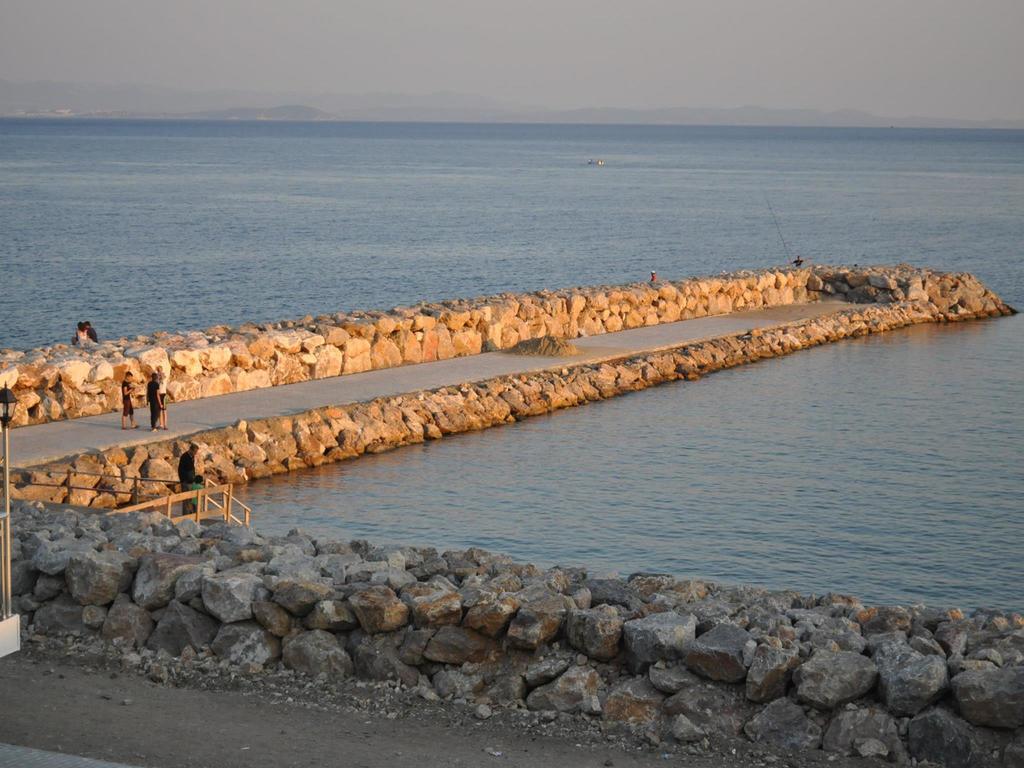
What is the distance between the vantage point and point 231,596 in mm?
11180

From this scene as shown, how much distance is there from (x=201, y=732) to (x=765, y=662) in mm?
3715

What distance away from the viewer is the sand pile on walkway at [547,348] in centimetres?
3189

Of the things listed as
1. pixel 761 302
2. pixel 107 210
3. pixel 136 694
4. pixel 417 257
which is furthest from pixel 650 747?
pixel 107 210

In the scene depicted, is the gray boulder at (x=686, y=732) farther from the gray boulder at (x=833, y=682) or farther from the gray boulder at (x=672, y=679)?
the gray boulder at (x=833, y=682)

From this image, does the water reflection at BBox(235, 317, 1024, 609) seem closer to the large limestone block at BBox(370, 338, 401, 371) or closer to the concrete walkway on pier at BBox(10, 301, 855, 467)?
the concrete walkway on pier at BBox(10, 301, 855, 467)

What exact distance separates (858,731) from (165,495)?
39.1 ft

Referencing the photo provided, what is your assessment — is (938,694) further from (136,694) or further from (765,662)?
(136,694)

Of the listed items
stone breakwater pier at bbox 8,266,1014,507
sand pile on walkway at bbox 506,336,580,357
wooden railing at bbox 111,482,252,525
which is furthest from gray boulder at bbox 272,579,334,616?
sand pile on walkway at bbox 506,336,580,357

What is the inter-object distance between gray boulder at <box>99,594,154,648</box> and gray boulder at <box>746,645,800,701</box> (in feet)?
15.4

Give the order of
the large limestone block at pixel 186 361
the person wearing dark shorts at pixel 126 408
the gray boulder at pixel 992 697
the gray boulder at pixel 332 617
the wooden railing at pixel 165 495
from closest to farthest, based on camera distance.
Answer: the gray boulder at pixel 992 697, the gray boulder at pixel 332 617, the wooden railing at pixel 165 495, the person wearing dark shorts at pixel 126 408, the large limestone block at pixel 186 361

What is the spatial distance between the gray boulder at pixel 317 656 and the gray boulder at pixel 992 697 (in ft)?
14.1

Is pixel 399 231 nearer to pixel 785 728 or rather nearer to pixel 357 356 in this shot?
pixel 357 356

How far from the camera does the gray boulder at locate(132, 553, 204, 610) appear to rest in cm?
1157

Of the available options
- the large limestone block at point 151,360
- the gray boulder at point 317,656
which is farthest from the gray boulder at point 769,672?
the large limestone block at point 151,360
